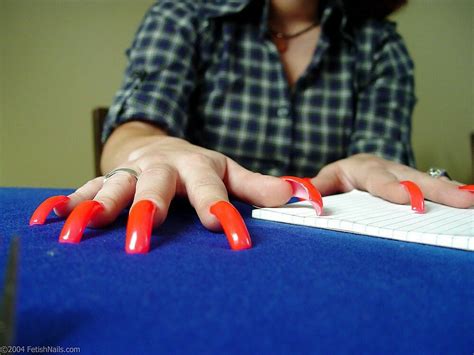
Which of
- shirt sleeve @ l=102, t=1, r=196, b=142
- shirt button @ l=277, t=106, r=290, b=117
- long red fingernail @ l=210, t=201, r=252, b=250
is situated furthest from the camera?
shirt button @ l=277, t=106, r=290, b=117

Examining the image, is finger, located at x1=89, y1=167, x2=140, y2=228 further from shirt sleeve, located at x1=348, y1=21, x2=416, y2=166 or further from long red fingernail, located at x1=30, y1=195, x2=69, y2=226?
shirt sleeve, located at x1=348, y1=21, x2=416, y2=166

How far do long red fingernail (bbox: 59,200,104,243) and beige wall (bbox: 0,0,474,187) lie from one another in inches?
59.1

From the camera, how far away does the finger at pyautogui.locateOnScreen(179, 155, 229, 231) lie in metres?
0.32

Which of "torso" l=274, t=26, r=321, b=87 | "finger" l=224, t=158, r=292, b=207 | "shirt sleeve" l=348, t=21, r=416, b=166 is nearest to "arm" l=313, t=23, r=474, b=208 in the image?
"shirt sleeve" l=348, t=21, r=416, b=166

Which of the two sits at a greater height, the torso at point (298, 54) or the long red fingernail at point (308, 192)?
the torso at point (298, 54)

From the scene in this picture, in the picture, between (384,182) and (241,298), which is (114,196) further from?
(384,182)

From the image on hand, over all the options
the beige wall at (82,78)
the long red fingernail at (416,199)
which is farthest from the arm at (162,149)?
the beige wall at (82,78)

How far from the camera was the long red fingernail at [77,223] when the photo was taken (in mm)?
276

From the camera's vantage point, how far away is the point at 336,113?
0.84 metres

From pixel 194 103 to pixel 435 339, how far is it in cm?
69

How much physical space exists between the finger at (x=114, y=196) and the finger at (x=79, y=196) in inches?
0.5

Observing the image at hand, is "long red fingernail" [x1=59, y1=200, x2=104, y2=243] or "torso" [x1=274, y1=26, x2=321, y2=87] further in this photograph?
"torso" [x1=274, y1=26, x2=321, y2=87]

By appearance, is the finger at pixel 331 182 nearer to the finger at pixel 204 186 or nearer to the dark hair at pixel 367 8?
the finger at pixel 204 186

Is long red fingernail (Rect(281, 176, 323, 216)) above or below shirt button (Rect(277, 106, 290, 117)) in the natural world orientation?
above
